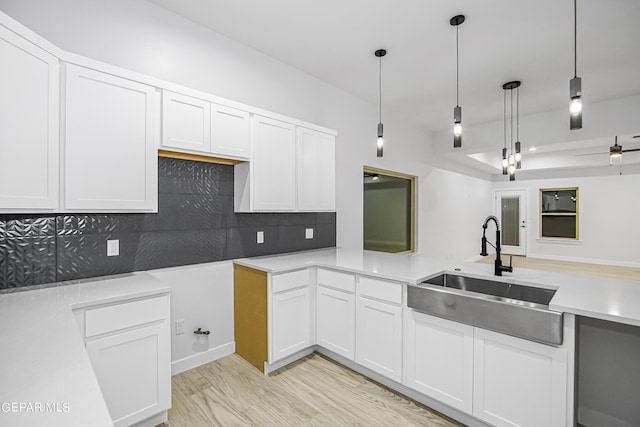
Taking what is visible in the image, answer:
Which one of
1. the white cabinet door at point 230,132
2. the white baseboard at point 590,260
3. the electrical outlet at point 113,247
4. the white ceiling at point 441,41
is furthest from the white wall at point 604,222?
the electrical outlet at point 113,247

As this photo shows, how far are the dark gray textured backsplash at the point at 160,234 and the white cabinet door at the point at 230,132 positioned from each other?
0.34m

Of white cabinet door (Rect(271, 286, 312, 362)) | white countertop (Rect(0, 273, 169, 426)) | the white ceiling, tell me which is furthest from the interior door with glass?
white countertop (Rect(0, 273, 169, 426))

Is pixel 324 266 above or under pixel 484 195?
under

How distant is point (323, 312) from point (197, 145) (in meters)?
1.76

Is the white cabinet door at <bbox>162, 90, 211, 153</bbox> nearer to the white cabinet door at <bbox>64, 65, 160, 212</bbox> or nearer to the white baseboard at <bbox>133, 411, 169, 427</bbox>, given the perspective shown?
the white cabinet door at <bbox>64, 65, 160, 212</bbox>

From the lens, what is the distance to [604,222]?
727 centimetres

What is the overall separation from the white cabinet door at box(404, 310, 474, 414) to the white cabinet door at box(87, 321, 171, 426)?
1620mm

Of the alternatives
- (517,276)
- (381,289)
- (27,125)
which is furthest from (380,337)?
(27,125)

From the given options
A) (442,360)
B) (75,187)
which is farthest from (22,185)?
(442,360)

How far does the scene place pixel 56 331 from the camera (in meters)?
1.24

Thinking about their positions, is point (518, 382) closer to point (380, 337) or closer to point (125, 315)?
point (380, 337)

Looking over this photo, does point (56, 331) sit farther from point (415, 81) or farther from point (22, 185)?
point (415, 81)

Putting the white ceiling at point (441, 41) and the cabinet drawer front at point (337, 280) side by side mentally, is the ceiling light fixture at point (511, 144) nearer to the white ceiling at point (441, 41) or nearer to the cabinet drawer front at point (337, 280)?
the white ceiling at point (441, 41)

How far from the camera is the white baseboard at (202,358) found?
8.26 feet
